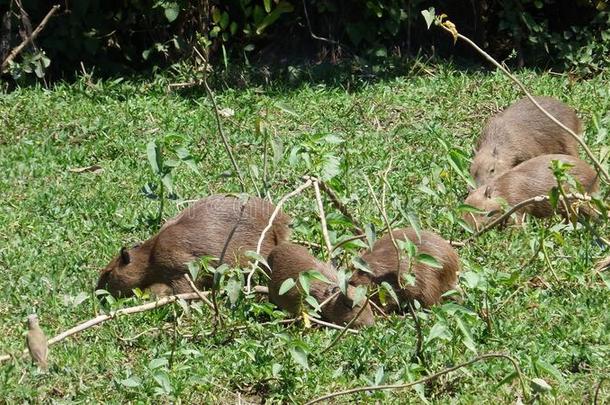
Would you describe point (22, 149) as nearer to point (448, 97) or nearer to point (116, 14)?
point (116, 14)

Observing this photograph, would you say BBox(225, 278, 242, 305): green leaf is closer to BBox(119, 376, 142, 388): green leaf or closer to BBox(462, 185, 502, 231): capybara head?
BBox(119, 376, 142, 388): green leaf

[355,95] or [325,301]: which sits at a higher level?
[325,301]

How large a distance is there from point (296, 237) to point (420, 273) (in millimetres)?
970

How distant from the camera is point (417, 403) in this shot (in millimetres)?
4395

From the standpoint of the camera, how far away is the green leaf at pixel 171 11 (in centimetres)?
894

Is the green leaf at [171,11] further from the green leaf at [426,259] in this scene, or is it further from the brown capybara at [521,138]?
the green leaf at [426,259]

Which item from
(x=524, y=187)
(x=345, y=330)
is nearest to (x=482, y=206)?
(x=524, y=187)

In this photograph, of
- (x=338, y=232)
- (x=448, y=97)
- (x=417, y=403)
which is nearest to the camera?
(x=417, y=403)

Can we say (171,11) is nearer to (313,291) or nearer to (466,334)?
(313,291)

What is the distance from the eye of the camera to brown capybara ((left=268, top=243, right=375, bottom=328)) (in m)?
5.14

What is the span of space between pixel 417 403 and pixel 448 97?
4296 mm

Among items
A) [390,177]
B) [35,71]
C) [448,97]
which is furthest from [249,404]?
[35,71]

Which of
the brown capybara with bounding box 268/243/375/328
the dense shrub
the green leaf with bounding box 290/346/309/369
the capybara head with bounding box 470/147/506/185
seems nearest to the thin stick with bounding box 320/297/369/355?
the brown capybara with bounding box 268/243/375/328

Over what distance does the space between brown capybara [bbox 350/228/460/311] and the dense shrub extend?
12.9ft
